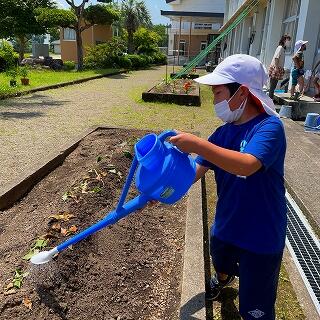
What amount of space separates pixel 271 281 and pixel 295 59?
7.98 metres

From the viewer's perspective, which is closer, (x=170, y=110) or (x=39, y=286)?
(x=39, y=286)

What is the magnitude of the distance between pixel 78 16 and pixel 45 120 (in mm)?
16581

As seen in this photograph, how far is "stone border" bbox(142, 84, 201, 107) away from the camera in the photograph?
10836 millimetres

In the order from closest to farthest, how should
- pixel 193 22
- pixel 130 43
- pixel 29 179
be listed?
pixel 29 179
pixel 130 43
pixel 193 22

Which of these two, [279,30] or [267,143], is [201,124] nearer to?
[267,143]

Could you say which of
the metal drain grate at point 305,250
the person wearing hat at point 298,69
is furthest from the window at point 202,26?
the metal drain grate at point 305,250

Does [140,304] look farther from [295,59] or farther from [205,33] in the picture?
[205,33]

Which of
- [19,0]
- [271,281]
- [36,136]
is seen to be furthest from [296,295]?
[19,0]

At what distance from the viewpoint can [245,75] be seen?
167cm

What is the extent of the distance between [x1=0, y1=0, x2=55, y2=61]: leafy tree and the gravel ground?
45.8 feet

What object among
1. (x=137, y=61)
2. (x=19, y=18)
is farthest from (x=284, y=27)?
(x=19, y=18)

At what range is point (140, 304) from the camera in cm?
224

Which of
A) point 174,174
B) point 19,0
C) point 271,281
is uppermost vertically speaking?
point 19,0

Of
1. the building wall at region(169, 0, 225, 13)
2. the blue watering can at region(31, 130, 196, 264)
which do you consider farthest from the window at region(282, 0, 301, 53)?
the building wall at region(169, 0, 225, 13)
